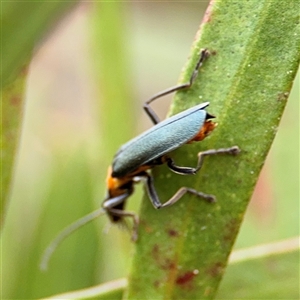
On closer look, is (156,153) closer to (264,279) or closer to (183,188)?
(183,188)

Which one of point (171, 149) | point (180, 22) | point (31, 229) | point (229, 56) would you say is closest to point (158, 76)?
point (180, 22)

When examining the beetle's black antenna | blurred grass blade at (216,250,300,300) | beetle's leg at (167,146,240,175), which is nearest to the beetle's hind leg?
beetle's leg at (167,146,240,175)

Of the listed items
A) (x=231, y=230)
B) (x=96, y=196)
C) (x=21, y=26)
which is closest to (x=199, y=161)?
(x=231, y=230)

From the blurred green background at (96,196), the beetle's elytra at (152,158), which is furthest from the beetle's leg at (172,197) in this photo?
the blurred green background at (96,196)

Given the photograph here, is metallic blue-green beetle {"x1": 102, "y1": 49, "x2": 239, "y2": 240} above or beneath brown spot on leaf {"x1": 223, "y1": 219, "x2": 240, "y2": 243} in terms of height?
above

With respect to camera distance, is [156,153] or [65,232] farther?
[65,232]

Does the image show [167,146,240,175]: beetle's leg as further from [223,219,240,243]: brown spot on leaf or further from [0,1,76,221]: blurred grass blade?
[0,1,76,221]: blurred grass blade

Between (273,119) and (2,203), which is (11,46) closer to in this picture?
(2,203)

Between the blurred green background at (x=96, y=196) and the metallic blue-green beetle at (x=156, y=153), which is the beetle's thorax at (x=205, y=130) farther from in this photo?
the blurred green background at (x=96, y=196)
